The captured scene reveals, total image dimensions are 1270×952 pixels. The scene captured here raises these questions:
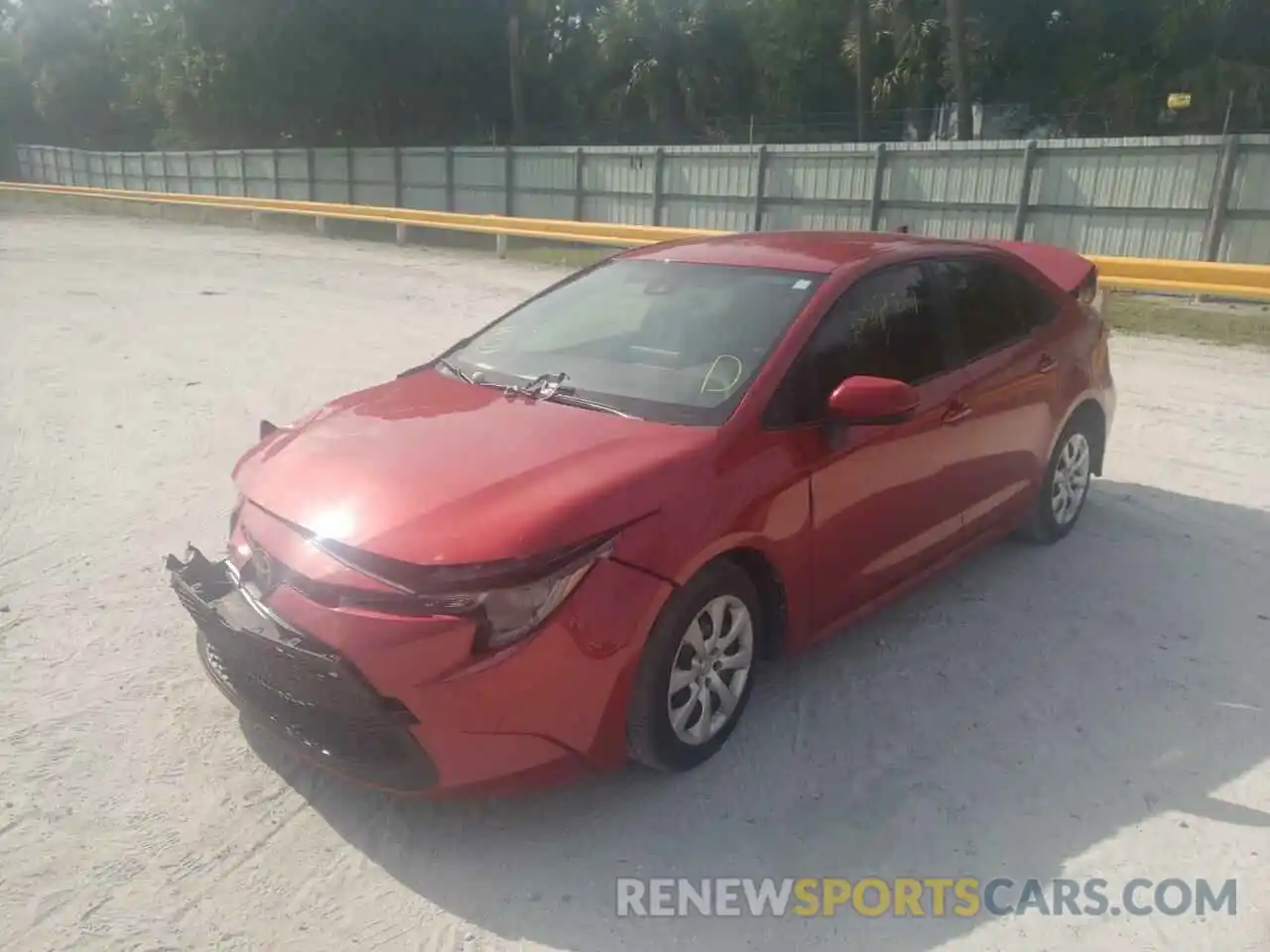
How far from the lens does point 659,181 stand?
71.6 ft

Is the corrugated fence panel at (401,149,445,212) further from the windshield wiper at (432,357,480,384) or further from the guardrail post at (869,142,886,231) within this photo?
the windshield wiper at (432,357,480,384)

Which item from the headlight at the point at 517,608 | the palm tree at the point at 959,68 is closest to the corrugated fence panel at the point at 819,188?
the palm tree at the point at 959,68

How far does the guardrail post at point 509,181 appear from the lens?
25.5 metres

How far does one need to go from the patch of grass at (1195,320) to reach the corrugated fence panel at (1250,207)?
2.08 meters

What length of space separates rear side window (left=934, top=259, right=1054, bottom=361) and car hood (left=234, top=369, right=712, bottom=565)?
1737mm

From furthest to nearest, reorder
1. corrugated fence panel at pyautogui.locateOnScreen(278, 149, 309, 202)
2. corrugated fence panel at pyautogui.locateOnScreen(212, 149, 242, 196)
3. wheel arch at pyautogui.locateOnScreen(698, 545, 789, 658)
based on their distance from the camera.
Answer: corrugated fence panel at pyautogui.locateOnScreen(212, 149, 242, 196) → corrugated fence panel at pyautogui.locateOnScreen(278, 149, 309, 202) → wheel arch at pyautogui.locateOnScreen(698, 545, 789, 658)

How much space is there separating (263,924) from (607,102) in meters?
34.2

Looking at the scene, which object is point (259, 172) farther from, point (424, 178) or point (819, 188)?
point (819, 188)

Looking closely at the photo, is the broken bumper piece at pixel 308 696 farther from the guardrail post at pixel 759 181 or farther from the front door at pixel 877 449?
the guardrail post at pixel 759 181

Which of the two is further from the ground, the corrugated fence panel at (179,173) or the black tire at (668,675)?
the black tire at (668,675)

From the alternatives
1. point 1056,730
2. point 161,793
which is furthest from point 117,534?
point 1056,730

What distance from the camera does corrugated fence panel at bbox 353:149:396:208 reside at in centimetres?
3014

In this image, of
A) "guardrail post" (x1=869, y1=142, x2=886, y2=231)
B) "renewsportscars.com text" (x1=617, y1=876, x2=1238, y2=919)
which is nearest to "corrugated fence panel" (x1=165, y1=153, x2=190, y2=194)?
"guardrail post" (x1=869, y1=142, x2=886, y2=231)

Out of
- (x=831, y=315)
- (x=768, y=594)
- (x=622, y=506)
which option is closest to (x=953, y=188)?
(x=831, y=315)
